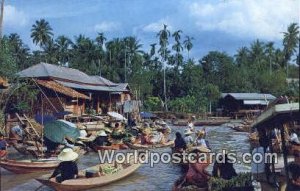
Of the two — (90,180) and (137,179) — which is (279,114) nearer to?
(90,180)

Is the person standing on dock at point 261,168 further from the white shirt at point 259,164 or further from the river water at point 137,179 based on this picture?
the river water at point 137,179

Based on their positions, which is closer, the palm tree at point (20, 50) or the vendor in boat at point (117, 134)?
the vendor in boat at point (117, 134)

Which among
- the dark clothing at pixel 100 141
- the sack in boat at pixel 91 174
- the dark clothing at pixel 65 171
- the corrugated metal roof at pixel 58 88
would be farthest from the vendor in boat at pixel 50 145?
the corrugated metal roof at pixel 58 88

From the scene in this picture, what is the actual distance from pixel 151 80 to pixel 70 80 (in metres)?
28.4

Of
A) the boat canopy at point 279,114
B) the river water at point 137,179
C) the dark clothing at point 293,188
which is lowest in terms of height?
the river water at point 137,179

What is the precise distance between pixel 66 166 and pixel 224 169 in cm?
445

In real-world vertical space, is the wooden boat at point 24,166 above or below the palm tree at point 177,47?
below

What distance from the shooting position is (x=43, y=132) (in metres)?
19.3

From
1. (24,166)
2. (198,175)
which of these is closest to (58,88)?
(24,166)

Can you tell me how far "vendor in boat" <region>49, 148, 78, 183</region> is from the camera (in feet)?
39.3

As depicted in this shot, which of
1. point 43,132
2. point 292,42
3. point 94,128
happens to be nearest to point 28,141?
point 43,132

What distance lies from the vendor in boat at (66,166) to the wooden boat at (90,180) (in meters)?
0.15

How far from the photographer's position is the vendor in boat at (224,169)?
425 inches

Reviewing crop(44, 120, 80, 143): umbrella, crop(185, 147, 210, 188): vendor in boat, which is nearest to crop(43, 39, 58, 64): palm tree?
crop(44, 120, 80, 143): umbrella
